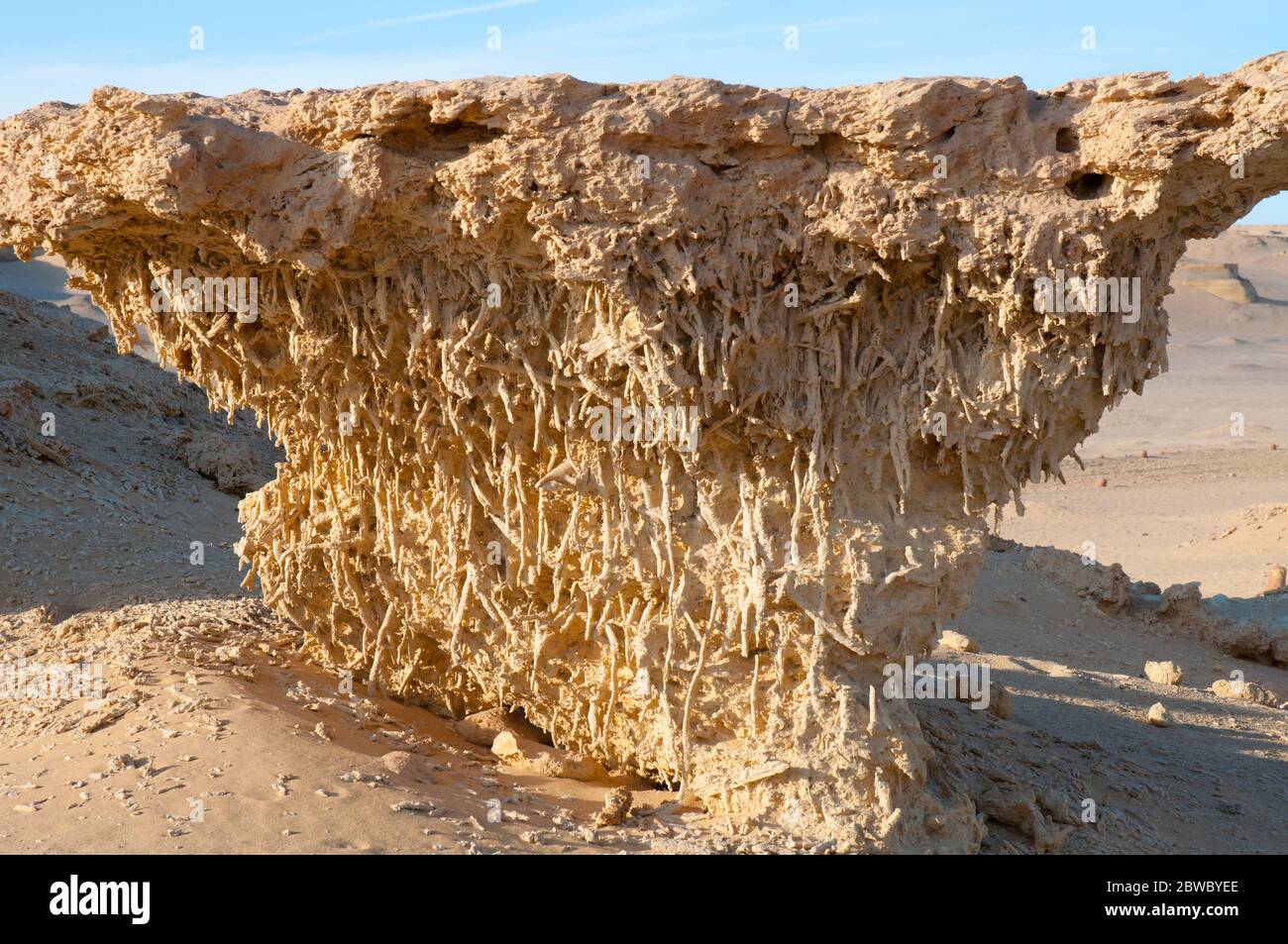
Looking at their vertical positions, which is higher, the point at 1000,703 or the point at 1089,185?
the point at 1089,185

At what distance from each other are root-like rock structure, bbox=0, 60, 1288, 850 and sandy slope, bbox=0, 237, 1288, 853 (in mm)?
688

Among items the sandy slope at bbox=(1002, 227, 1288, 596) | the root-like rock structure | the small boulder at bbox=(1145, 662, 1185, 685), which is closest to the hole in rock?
the root-like rock structure

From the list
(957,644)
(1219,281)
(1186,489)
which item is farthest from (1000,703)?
(1219,281)

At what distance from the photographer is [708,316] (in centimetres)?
520

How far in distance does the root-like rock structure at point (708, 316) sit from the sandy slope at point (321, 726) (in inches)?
27.1

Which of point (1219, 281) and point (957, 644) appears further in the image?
Result: point (1219, 281)

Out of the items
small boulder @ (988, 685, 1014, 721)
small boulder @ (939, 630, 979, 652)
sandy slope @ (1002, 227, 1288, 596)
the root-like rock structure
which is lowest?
sandy slope @ (1002, 227, 1288, 596)

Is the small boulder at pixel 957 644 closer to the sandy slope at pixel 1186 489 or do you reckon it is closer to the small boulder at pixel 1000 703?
the small boulder at pixel 1000 703

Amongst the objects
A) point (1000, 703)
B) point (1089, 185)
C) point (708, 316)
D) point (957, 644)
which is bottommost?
point (957, 644)

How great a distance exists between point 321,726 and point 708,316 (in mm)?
2501

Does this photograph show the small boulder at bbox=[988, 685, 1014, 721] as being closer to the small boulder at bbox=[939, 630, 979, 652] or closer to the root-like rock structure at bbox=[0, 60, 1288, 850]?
the small boulder at bbox=[939, 630, 979, 652]

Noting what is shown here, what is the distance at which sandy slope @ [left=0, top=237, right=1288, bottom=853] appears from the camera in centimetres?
504

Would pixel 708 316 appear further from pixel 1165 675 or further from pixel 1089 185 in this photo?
pixel 1165 675

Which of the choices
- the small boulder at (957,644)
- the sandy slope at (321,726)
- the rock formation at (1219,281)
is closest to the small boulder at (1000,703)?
the sandy slope at (321,726)
